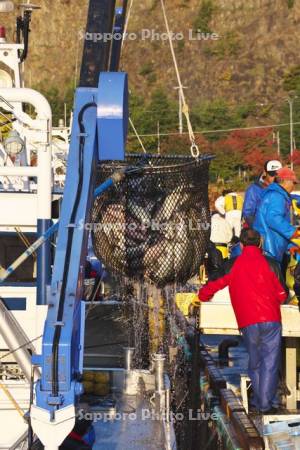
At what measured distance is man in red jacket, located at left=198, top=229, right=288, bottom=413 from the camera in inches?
257

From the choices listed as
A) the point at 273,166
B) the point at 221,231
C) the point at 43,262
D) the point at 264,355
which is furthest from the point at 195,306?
the point at 221,231

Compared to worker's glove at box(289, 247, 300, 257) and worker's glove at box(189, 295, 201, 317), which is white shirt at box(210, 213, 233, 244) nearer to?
worker's glove at box(189, 295, 201, 317)

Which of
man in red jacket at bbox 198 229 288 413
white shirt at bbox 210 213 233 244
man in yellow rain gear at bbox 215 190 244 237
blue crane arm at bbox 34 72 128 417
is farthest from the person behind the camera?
man in yellow rain gear at bbox 215 190 244 237

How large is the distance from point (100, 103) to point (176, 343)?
558 cm

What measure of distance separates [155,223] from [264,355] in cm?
126

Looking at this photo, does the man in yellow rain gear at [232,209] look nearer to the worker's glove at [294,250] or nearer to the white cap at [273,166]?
the white cap at [273,166]

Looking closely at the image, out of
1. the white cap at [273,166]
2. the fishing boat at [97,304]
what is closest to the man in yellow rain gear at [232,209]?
the fishing boat at [97,304]

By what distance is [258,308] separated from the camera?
6523 mm

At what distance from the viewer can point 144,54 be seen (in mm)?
Result: 84250

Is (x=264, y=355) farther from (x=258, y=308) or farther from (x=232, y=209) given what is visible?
(x=232, y=209)

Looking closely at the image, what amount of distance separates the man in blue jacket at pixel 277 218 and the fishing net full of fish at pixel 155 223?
1.44ft

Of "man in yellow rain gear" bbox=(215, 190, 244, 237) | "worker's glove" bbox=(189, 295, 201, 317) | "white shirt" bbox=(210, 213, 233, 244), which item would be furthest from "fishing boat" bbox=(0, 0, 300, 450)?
"man in yellow rain gear" bbox=(215, 190, 244, 237)

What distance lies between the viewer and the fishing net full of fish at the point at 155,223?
6.93 m

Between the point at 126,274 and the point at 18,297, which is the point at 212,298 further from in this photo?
the point at 18,297
